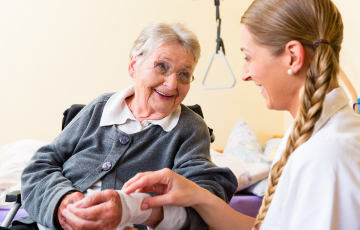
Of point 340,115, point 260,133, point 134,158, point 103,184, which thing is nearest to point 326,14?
point 340,115

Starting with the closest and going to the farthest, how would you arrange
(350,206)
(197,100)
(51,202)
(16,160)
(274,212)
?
(350,206) < (274,212) < (51,202) < (16,160) < (197,100)

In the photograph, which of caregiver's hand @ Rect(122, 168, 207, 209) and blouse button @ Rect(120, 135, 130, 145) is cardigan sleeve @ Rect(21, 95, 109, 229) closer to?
blouse button @ Rect(120, 135, 130, 145)

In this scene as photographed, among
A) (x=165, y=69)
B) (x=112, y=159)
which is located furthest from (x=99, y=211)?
(x=165, y=69)

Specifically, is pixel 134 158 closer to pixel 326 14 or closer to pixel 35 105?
pixel 326 14

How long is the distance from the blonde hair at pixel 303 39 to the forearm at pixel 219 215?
216 mm

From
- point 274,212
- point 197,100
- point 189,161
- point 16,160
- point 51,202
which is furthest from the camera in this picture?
point 197,100

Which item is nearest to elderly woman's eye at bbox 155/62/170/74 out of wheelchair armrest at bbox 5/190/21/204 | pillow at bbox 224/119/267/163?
wheelchair armrest at bbox 5/190/21/204

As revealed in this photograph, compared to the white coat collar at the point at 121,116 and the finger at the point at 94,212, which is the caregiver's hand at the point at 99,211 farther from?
the white coat collar at the point at 121,116

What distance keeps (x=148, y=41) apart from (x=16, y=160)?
1373mm

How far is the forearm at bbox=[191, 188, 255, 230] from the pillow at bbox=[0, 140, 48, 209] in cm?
117

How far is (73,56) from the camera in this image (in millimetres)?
3064

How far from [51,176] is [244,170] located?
1.30 meters

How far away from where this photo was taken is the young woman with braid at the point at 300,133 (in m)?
0.70

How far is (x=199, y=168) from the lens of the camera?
118cm
